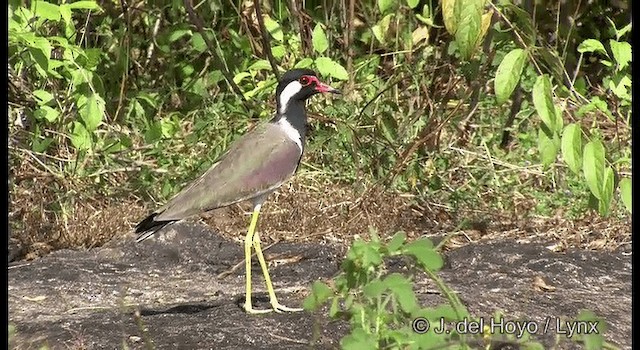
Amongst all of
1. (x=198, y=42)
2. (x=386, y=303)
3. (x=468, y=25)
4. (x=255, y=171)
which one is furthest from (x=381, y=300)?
(x=198, y=42)

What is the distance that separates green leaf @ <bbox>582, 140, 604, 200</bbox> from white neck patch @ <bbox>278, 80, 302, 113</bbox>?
2.23 meters

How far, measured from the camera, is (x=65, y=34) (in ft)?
22.5

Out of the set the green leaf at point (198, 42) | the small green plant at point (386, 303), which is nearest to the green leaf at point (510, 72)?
the small green plant at point (386, 303)

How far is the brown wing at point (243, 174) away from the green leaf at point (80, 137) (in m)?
1.03

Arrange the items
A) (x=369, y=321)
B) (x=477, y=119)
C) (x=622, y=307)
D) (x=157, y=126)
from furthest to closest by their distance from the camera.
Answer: (x=477, y=119) → (x=157, y=126) → (x=622, y=307) → (x=369, y=321)

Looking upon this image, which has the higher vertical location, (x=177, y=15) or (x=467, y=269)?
(x=177, y=15)

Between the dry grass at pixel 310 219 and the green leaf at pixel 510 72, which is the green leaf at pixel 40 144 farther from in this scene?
the green leaf at pixel 510 72

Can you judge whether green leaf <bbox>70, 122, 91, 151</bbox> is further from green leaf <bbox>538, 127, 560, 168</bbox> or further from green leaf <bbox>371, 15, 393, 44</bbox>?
green leaf <bbox>538, 127, 560, 168</bbox>

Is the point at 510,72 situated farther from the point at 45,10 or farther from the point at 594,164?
the point at 45,10

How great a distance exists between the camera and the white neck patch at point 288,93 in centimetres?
590

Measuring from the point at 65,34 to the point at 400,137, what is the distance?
1.88 m

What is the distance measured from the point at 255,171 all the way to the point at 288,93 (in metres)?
0.52

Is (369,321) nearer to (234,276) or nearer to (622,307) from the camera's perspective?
(622,307)
